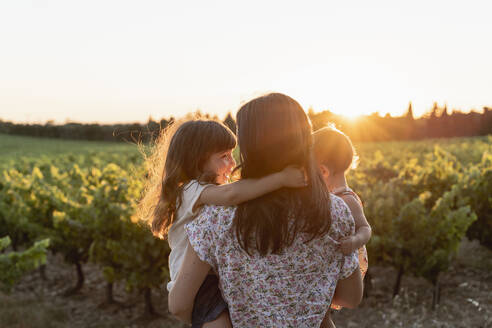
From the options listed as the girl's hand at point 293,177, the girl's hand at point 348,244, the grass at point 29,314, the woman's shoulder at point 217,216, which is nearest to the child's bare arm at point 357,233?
the girl's hand at point 348,244

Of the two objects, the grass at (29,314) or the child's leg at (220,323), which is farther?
the grass at (29,314)

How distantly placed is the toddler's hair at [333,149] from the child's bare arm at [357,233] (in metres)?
0.25

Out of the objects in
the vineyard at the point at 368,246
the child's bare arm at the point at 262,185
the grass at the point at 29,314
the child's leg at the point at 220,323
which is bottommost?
the grass at the point at 29,314

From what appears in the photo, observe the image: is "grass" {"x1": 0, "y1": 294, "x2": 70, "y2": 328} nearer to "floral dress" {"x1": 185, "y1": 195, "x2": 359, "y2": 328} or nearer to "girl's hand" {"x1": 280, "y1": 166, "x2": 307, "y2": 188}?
"floral dress" {"x1": 185, "y1": 195, "x2": 359, "y2": 328}

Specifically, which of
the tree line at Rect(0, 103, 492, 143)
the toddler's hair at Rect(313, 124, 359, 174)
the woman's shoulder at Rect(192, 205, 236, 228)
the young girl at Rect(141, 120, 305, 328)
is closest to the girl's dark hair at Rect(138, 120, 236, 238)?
the young girl at Rect(141, 120, 305, 328)

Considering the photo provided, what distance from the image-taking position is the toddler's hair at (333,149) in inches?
80.0

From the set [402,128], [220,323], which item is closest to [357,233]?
[220,323]

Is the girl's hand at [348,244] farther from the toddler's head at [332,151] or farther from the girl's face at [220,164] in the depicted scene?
the girl's face at [220,164]

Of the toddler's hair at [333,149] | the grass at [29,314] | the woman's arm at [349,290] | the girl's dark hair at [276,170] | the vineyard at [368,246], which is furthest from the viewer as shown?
the grass at [29,314]

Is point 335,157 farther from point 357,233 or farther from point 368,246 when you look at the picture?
point 368,246

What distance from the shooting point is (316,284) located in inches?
62.2

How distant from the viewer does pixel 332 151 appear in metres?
2.05

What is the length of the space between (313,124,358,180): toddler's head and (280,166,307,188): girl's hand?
0.58 meters

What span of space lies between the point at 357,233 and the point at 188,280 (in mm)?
728
